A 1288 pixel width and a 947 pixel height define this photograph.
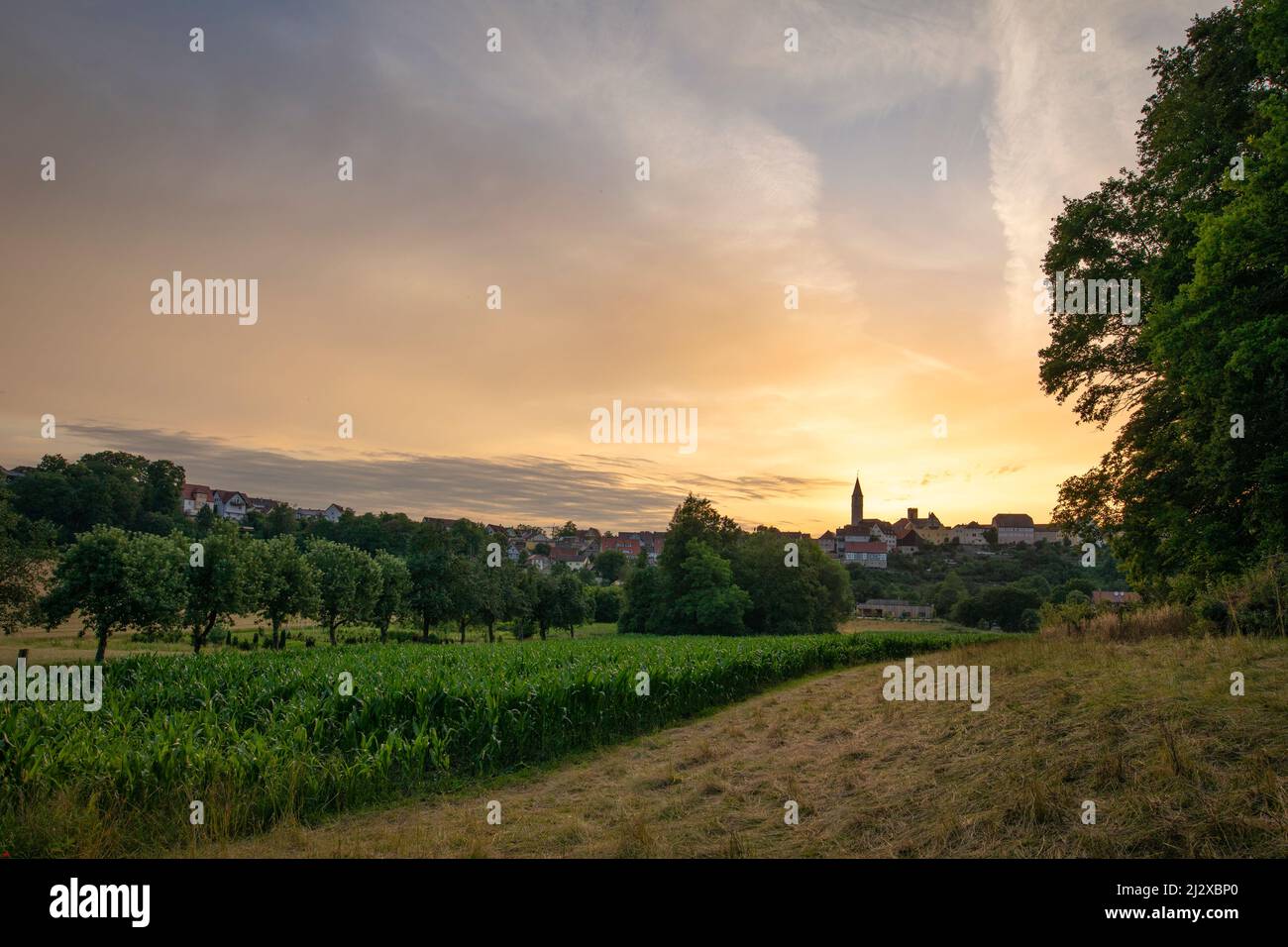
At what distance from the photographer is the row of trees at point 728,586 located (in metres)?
66.5

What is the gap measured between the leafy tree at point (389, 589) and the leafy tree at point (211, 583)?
1141cm

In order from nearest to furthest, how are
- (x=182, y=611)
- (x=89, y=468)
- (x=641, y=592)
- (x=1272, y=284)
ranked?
1. (x=1272, y=284)
2. (x=182, y=611)
3. (x=641, y=592)
4. (x=89, y=468)

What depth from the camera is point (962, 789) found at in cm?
738

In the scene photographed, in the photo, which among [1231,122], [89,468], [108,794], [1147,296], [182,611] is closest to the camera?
[108,794]

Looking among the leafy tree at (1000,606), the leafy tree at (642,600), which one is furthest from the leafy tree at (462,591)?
the leafy tree at (1000,606)

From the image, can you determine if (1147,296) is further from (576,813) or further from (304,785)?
(304,785)

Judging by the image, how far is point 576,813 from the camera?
8.95 m

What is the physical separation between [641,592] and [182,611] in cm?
4675

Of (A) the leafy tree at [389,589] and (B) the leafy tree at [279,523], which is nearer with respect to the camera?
(A) the leafy tree at [389,589]

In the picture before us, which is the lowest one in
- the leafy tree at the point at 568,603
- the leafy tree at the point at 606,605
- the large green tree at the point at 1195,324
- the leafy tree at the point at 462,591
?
the leafy tree at the point at 606,605

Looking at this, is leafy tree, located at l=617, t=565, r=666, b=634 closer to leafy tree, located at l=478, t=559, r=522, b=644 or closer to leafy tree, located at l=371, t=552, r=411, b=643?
leafy tree, located at l=478, t=559, r=522, b=644

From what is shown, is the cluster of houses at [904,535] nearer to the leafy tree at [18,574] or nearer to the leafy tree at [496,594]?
the leafy tree at [496,594]

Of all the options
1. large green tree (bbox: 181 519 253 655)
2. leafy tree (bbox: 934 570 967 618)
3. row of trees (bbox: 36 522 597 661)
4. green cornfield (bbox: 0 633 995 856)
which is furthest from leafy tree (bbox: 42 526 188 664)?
leafy tree (bbox: 934 570 967 618)
